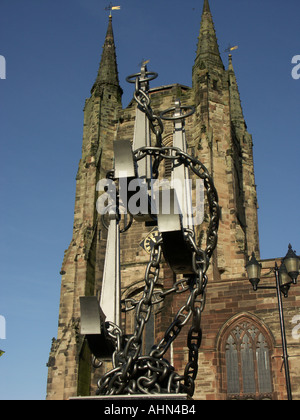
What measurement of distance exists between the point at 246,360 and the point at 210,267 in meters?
5.42

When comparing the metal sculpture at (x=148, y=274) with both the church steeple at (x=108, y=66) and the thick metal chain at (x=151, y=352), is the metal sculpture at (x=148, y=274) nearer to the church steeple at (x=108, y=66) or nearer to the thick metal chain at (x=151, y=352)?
the thick metal chain at (x=151, y=352)

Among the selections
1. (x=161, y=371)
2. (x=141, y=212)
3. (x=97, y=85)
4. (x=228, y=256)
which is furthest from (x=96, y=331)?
(x=97, y=85)

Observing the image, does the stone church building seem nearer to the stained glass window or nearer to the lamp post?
the stained glass window

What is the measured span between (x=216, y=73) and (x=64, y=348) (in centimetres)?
1674

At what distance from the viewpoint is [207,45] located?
99.1ft

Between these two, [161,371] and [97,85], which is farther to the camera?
[97,85]

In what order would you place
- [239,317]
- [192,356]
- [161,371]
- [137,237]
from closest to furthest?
[161,371]
[192,356]
[239,317]
[137,237]

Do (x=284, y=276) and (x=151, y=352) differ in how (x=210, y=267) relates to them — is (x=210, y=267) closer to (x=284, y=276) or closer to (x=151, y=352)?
(x=284, y=276)

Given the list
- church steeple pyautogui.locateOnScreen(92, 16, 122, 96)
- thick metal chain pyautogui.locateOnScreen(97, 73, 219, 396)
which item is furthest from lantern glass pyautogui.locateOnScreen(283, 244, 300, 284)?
church steeple pyautogui.locateOnScreen(92, 16, 122, 96)

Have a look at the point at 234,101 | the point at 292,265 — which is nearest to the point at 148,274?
the point at 292,265

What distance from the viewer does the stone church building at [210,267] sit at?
→ 52.5 ft
